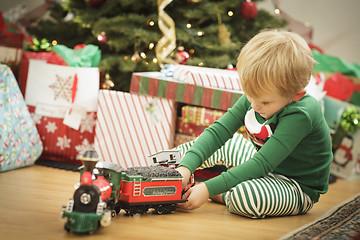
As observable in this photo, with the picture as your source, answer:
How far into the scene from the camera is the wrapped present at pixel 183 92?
1.65 m

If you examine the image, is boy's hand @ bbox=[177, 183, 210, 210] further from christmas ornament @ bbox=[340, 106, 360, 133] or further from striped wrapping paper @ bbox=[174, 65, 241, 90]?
christmas ornament @ bbox=[340, 106, 360, 133]

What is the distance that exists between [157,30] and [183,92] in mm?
567

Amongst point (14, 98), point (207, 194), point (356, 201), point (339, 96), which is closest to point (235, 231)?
point (207, 194)

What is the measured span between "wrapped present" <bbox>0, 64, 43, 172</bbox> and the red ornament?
1143 mm

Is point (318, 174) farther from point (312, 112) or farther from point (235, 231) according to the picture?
point (235, 231)

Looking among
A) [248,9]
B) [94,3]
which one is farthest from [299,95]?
[94,3]

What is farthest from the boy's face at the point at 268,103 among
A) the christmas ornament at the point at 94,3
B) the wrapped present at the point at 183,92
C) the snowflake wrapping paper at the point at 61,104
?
the christmas ornament at the point at 94,3

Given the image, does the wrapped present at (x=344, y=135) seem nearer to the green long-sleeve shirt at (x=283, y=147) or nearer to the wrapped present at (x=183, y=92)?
the wrapped present at (x=183, y=92)

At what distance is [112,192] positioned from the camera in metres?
1.02

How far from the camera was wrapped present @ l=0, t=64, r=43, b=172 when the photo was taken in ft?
4.98

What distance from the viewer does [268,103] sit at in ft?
3.75

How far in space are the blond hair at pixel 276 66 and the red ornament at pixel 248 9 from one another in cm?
111

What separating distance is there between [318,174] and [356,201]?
0.32 meters

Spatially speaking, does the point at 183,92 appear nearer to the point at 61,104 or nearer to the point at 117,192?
the point at 61,104
